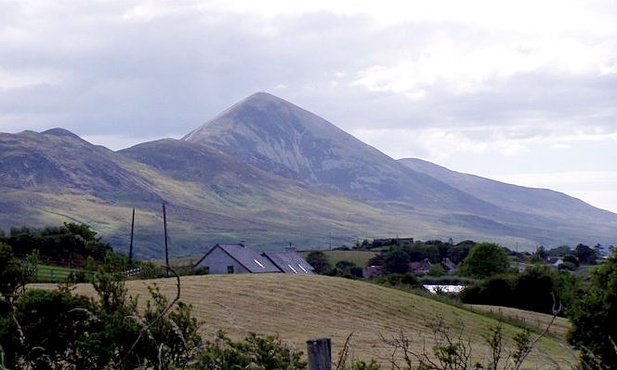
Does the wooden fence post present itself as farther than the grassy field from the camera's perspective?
No

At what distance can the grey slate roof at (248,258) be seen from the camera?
73500mm

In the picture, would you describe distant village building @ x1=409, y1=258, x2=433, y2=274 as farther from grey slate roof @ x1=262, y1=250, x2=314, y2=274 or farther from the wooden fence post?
the wooden fence post

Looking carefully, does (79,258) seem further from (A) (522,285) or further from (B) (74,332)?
(B) (74,332)

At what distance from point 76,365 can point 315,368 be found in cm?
555

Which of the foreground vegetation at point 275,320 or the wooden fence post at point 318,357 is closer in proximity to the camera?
the wooden fence post at point 318,357

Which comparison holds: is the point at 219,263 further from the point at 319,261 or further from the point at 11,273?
the point at 11,273

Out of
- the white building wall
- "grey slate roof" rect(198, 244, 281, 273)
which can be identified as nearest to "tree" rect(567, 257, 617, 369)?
"grey slate roof" rect(198, 244, 281, 273)

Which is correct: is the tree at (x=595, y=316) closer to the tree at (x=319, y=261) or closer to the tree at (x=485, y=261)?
the tree at (x=485, y=261)

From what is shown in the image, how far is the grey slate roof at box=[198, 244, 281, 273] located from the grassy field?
19.1m

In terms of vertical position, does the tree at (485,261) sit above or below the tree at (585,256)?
below

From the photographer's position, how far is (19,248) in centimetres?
6238

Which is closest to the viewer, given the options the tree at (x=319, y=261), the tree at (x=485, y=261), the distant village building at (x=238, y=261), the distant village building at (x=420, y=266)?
the distant village building at (x=238, y=261)

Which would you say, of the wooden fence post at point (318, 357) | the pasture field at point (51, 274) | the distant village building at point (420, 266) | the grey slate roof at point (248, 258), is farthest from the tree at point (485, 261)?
the wooden fence post at point (318, 357)

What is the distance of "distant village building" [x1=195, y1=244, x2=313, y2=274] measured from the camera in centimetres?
7262
